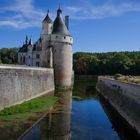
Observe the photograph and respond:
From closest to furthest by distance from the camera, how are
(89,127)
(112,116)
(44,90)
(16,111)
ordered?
(89,127) < (16,111) < (112,116) < (44,90)

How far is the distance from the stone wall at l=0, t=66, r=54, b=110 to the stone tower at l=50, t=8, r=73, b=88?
5312 mm

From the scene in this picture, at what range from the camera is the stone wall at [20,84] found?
2141cm

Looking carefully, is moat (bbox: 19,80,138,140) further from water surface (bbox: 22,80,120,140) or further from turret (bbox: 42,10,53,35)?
turret (bbox: 42,10,53,35)

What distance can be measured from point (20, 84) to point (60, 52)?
63.8 feet

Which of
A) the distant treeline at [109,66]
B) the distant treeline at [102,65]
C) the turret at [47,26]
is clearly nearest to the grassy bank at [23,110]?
the turret at [47,26]

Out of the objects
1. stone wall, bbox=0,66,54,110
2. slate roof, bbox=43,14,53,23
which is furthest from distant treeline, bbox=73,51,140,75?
stone wall, bbox=0,66,54,110

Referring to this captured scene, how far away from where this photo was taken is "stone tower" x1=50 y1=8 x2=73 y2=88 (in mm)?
44875

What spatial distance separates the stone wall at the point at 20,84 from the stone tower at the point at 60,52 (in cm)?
531

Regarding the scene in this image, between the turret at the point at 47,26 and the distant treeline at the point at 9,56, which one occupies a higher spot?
the turret at the point at 47,26

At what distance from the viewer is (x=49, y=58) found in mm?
44656

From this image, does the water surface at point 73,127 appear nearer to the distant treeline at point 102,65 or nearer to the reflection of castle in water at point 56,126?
the reflection of castle in water at point 56,126

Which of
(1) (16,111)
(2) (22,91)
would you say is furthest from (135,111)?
(2) (22,91)

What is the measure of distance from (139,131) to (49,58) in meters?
30.1

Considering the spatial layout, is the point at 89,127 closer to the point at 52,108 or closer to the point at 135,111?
the point at 135,111
